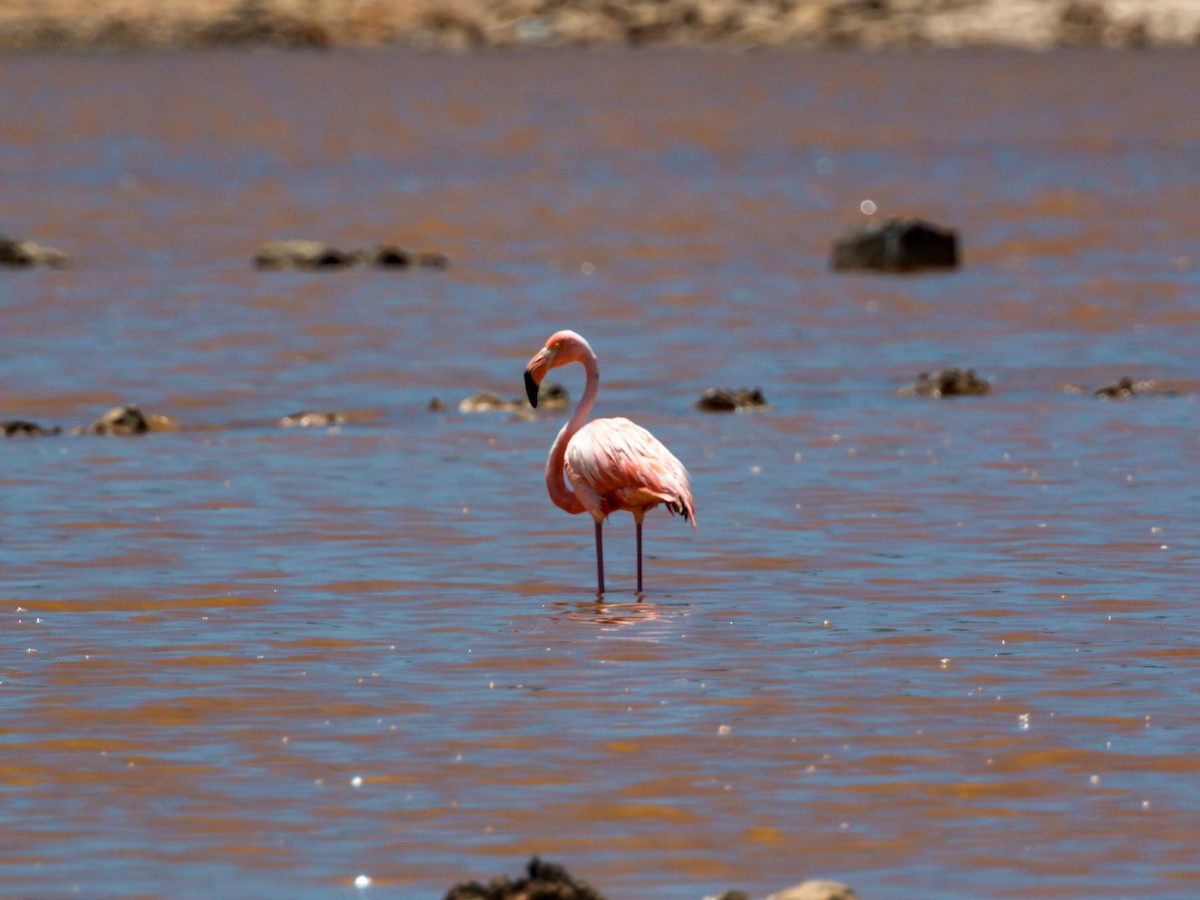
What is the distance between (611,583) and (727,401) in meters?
5.43

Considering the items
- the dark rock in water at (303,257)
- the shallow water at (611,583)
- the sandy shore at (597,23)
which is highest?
the sandy shore at (597,23)

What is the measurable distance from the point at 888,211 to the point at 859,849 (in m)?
30.1

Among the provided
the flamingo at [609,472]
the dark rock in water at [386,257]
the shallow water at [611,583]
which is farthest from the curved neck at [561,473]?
the dark rock in water at [386,257]

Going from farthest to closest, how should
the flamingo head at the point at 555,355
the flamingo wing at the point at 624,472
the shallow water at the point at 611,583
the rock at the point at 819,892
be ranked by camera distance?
the flamingo head at the point at 555,355 < the flamingo wing at the point at 624,472 < the shallow water at the point at 611,583 < the rock at the point at 819,892

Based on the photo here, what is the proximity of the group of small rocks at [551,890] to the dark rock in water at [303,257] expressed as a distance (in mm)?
20709

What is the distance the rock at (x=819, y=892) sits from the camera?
6.70m

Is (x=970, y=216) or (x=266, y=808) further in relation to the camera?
(x=970, y=216)

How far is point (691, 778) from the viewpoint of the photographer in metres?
8.55

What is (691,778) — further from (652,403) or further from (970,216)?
(970,216)

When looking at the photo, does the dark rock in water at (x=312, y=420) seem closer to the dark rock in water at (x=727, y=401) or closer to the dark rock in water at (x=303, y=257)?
the dark rock in water at (x=727, y=401)

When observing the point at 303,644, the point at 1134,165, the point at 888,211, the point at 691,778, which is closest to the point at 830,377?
the point at 303,644

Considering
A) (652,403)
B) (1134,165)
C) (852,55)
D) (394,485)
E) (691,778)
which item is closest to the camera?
(691,778)

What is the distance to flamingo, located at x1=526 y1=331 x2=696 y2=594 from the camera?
11500 mm

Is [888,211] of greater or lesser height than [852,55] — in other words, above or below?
below
